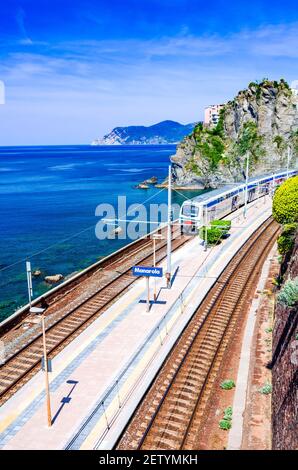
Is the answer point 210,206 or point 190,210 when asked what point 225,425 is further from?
point 210,206

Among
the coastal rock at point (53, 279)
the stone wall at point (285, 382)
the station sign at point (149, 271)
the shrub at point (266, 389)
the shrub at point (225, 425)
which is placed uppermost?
the station sign at point (149, 271)

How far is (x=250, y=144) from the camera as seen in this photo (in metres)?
107

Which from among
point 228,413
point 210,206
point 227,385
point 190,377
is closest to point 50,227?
point 210,206

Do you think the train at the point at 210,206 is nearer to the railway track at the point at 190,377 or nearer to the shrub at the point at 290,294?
the railway track at the point at 190,377

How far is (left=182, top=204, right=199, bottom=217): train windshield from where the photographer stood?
44.4m

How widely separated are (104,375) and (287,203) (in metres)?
16.7

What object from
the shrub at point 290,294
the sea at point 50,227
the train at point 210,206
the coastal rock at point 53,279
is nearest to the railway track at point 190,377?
the shrub at point 290,294

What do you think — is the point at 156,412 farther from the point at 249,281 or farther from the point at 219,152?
the point at 219,152

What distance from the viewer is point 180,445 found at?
13.0 meters

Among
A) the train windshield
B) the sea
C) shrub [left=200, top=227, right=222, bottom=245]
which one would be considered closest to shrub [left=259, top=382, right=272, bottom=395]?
the sea

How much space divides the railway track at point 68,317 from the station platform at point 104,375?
52cm

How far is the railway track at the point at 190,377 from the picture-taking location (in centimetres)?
1351

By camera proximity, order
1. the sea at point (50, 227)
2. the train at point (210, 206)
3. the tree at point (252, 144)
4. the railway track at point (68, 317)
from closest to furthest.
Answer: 1. the railway track at point (68, 317)
2. the sea at point (50, 227)
3. the train at point (210, 206)
4. the tree at point (252, 144)

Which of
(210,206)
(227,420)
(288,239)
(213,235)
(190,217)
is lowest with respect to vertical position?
(227,420)
